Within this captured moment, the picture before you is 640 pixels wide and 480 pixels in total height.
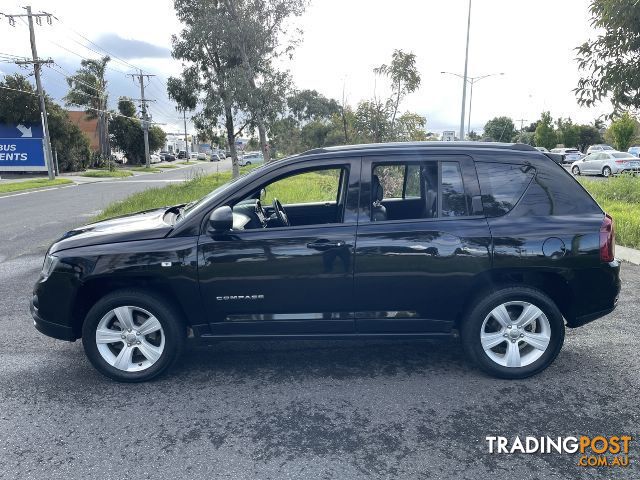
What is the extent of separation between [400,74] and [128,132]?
55.4 m

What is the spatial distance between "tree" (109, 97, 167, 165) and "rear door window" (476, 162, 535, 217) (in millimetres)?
63166

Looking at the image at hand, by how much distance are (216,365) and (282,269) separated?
1.14 m

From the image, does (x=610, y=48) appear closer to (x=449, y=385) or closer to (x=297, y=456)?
(x=449, y=385)

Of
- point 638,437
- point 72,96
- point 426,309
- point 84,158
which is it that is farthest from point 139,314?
point 72,96

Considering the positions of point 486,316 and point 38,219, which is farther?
point 38,219

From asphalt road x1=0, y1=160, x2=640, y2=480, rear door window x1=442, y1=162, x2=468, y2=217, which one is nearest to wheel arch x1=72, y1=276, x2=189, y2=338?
asphalt road x1=0, y1=160, x2=640, y2=480

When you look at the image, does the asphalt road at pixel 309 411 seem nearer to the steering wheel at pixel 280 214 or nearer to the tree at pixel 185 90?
the steering wheel at pixel 280 214

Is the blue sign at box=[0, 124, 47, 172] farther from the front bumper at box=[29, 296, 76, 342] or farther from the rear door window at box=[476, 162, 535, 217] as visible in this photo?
the rear door window at box=[476, 162, 535, 217]

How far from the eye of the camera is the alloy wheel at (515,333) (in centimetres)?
374

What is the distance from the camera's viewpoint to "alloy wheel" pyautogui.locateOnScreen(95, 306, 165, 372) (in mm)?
3742

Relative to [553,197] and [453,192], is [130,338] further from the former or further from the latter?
[553,197]

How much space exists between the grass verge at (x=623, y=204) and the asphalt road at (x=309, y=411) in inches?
182

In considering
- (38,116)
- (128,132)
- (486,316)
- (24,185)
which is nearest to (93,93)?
(128,132)

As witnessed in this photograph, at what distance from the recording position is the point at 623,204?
12555 millimetres
